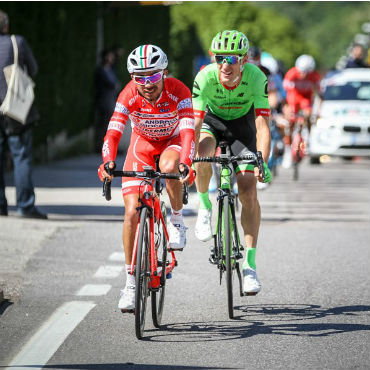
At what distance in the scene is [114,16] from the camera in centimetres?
2638

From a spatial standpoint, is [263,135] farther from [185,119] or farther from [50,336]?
[50,336]

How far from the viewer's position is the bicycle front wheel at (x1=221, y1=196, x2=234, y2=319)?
23.5 ft

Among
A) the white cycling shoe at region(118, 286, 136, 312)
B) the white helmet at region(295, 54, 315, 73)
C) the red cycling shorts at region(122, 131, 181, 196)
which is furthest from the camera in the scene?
the white helmet at region(295, 54, 315, 73)

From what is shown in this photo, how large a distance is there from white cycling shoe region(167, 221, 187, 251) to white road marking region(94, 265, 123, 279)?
Answer: 149 centimetres

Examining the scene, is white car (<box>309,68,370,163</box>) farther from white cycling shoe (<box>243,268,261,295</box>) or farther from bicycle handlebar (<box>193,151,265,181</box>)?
bicycle handlebar (<box>193,151,265,181</box>)

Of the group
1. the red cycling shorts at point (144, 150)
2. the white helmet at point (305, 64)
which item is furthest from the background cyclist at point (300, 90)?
the red cycling shorts at point (144, 150)

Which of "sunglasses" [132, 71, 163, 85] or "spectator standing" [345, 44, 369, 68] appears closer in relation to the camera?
"sunglasses" [132, 71, 163, 85]

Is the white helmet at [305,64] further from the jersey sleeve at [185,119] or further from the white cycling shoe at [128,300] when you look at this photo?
the white cycling shoe at [128,300]

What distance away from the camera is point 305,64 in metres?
20.5

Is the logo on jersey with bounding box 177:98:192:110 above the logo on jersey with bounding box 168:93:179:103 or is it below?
below

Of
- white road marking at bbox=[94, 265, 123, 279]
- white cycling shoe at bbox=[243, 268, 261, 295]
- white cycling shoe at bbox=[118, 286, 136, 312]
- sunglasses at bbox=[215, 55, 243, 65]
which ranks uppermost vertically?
sunglasses at bbox=[215, 55, 243, 65]

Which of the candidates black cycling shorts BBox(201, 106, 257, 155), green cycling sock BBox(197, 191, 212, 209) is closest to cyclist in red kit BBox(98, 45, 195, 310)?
green cycling sock BBox(197, 191, 212, 209)

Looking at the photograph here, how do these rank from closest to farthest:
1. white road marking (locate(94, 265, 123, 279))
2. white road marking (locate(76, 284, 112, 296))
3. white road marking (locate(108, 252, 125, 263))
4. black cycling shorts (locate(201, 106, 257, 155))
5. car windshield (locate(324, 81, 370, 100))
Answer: white road marking (locate(76, 284, 112, 296)), black cycling shorts (locate(201, 106, 257, 155)), white road marking (locate(94, 265, 123, 279)), white road marking (locate(108, 252, 125, 263)), car windshield (locate(324, 81, 370, 100))

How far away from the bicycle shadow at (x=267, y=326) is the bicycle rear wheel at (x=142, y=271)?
187mm
